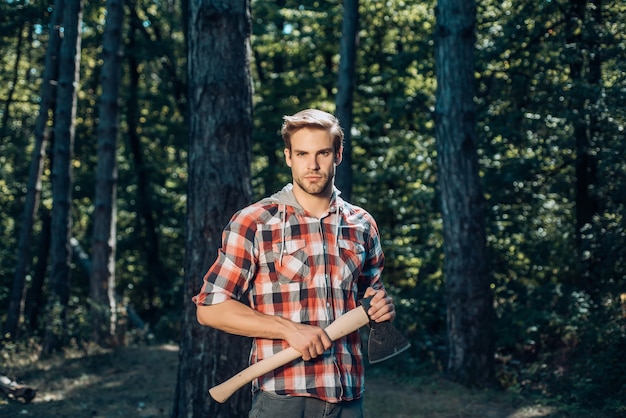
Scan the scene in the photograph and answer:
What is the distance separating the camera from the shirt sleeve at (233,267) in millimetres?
3398

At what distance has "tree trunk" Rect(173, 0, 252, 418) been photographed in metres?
6.64

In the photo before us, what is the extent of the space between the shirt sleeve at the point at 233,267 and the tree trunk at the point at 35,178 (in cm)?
1307

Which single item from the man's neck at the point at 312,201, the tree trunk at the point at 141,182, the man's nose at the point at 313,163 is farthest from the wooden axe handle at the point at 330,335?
the tree trunk at the point at 141,182

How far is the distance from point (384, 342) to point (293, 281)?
59 cm

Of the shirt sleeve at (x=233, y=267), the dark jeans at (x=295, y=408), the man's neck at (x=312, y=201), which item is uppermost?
the man's neck at (x=312, y=201)

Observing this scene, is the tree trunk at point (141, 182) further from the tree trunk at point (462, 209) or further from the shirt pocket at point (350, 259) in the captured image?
the shirt pocket at point (350, 259)

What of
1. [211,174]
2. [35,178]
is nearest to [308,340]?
[211,174]

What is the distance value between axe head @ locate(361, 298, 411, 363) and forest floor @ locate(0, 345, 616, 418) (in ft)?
17.9

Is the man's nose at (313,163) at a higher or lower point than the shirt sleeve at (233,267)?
higher

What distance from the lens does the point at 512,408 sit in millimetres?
9281

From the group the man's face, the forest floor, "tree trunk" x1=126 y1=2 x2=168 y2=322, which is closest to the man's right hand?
the man's face

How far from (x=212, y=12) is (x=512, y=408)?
5829mm

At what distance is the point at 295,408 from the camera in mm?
3352

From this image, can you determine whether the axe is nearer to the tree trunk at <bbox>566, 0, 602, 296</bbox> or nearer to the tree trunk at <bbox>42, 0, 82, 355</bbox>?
the tree trunk at <bbox>566, 0, 602, 296</bbox>
